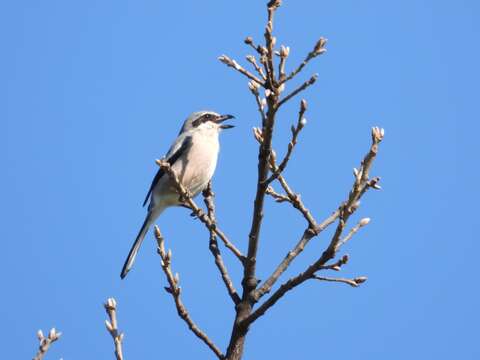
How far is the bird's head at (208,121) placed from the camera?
7711 mm

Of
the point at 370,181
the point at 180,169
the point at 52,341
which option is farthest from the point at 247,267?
the point at 180,169

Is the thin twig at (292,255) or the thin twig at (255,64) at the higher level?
the thin twig at (255,64)

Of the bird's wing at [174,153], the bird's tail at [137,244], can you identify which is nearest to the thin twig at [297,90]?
the bird's tail at [137,244]

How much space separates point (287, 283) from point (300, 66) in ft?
3.79

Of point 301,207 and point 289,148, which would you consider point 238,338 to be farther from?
point 289,148

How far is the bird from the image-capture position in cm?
705

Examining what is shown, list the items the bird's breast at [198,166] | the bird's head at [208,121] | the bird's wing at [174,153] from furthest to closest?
the bird's head at [208,121]
the bird's wing at [174,153]
the bird's breast at [198,166]

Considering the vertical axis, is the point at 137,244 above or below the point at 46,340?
above

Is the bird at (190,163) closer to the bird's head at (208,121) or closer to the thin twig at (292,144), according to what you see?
the bird's head at (208,121)

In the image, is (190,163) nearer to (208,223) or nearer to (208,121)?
(208,121)

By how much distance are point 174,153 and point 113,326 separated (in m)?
4.31

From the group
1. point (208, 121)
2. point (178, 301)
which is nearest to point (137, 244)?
point (208, 121)

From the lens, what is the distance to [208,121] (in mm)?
7754

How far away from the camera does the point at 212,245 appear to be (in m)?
4.17
